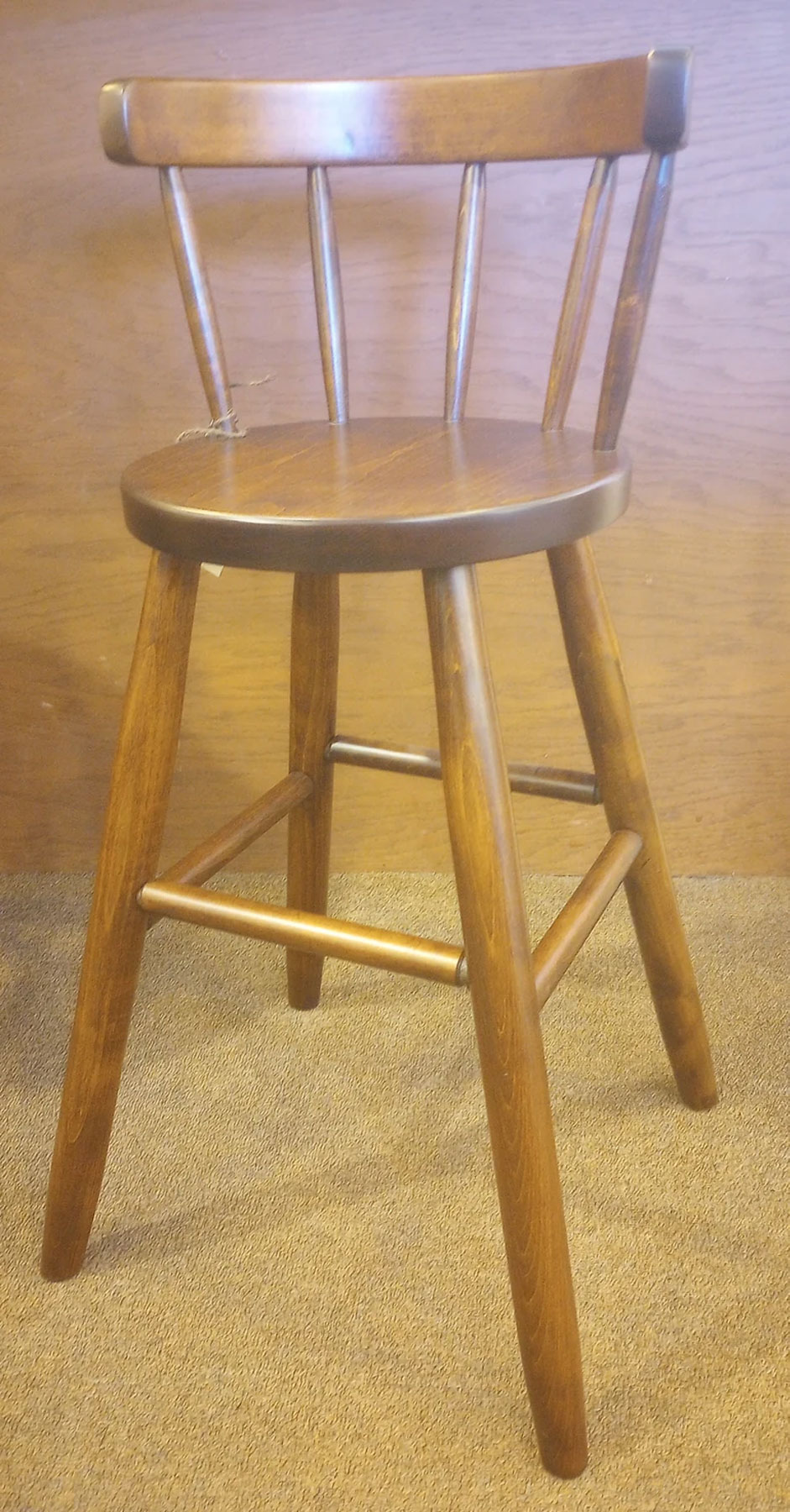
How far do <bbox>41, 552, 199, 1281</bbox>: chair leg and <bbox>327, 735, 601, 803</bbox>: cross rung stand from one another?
0.67ft

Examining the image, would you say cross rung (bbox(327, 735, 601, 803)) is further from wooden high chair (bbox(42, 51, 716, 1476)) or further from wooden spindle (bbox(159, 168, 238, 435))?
wooden spindle (bbox(159, 168, 238, 435))

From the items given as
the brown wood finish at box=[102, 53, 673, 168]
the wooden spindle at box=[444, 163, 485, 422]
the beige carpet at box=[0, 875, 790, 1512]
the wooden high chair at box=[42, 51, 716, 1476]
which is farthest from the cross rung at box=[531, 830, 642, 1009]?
the brown wood finish at box=[102, 53, 673, 168]

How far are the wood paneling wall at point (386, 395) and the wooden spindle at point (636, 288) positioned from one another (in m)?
0.33

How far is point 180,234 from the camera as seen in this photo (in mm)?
772

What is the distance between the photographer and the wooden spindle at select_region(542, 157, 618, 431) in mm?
732

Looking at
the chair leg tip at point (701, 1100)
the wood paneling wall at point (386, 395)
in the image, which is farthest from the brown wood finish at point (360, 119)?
the chair leg tip at point (701, 1100)

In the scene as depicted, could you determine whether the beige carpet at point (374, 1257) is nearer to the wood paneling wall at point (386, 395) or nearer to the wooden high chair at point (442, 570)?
the wooden high chair at point (442, 570)

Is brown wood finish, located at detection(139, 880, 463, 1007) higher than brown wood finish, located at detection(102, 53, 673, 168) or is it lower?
lower

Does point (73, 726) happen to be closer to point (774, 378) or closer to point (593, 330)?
point (593, 330)

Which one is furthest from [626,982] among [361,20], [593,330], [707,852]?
[361,20]

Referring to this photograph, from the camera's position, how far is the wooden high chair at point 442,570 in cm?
61

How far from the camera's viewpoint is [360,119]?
2.61 feet

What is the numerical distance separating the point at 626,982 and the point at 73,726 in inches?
24.9

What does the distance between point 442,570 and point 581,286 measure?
28 cm
